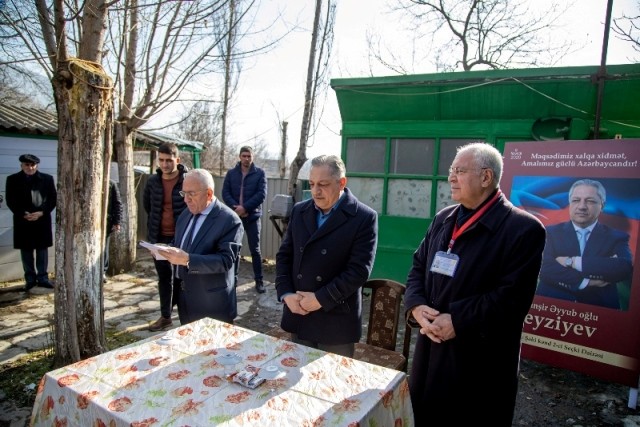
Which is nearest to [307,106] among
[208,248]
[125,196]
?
[125,196]

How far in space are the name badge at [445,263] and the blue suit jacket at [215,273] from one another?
1.31 metres

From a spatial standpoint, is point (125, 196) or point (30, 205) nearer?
point (30, 205)

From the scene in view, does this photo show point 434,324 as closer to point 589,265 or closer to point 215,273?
point 215,273

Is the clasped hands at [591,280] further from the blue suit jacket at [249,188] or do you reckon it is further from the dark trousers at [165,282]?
the blue suit jacket at [249,188]

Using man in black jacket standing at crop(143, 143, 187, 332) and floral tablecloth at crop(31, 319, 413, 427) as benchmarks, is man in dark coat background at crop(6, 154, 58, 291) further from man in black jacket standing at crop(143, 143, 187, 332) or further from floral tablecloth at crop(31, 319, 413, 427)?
floral tablecloth at crop(31, 319, 413, 427)

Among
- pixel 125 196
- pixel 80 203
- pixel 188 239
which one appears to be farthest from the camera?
pixel 125 196

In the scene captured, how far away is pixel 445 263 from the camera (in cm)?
198

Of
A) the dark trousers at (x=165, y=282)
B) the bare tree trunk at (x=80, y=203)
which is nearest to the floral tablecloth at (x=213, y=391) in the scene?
the bare tree trunk at (x=80, y=203)

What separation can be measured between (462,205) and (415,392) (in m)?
1.00

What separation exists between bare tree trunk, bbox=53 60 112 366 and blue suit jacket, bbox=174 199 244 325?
0.90 meters

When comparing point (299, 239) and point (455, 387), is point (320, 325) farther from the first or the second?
point (455, 387)

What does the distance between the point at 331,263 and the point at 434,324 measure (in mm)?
664

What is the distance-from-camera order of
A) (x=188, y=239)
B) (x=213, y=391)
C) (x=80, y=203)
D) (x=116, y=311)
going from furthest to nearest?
1. (x=116, y=311)
2. (x=80, y=203)
3. (x=188, y=239)
4. (x=213, y=391)

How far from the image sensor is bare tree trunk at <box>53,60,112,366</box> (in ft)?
9.40
